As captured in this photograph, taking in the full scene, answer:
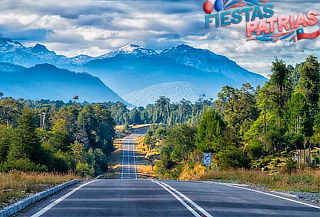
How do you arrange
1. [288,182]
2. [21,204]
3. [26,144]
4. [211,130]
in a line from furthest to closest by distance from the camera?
[211,130] → [26,144] → [288,182] → [21,204]

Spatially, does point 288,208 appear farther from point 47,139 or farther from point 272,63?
point 47,139

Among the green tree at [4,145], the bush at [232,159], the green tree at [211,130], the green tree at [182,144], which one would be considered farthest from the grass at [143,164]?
the bush at [232,159]

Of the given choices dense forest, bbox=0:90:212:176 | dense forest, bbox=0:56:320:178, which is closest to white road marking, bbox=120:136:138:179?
dense forest, bbox=0:90:212:176

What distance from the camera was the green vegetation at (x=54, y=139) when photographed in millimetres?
61344

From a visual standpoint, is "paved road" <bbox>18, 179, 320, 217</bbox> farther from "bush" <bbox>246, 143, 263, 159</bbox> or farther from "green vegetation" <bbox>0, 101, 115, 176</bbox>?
"bush" <bbox>246, 143, 263, 159</bbox>

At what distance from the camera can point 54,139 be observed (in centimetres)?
→ 9525

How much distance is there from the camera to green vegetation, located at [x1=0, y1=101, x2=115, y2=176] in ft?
201

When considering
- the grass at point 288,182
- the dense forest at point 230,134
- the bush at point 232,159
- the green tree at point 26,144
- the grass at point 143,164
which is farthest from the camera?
the grass at point 143,164

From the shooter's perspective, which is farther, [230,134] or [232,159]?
[230,134]

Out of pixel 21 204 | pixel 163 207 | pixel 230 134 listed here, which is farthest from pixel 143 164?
pixel 21 204

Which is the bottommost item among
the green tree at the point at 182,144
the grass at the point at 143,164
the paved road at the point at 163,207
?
the grass at the point at 143,164

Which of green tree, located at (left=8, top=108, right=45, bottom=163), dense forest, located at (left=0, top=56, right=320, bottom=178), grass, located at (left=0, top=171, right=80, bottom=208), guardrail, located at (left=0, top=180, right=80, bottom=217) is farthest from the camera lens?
dense forest, located at (left=0, top=56, right=320, bottom=178)

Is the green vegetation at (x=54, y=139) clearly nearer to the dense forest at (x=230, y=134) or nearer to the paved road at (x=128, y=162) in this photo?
the dense forest at (x=230, y=134)

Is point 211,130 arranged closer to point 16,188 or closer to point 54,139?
point 54,139
